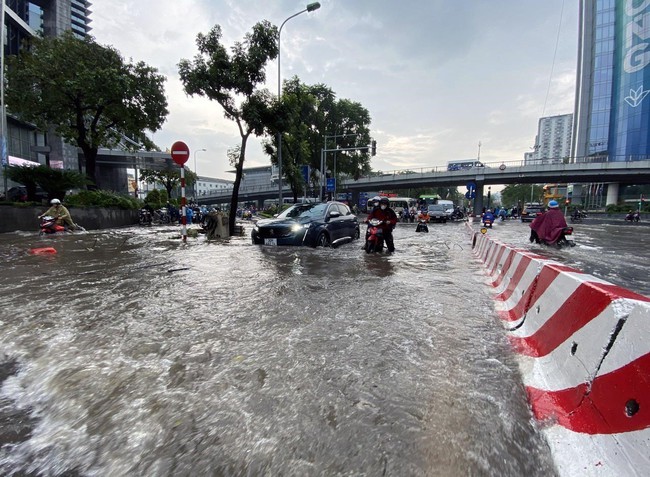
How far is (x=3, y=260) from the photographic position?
21.0ft

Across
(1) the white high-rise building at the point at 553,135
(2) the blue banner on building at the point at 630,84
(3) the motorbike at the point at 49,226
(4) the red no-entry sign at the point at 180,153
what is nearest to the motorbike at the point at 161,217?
(3) the motorbike at the point at 49,226

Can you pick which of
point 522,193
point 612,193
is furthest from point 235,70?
point 522,193

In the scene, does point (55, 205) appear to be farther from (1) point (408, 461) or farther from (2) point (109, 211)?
(1) point (408, 461)

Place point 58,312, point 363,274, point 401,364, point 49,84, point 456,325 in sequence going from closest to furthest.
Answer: point 401,364 < point 456,325 < point 58,312 < point 363,274 < point 49,84

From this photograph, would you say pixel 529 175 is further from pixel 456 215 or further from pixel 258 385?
pixel 258 385

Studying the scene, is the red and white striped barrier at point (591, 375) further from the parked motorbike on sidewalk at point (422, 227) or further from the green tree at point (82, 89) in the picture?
the green tree at point (82, 89)

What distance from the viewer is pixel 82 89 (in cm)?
1583

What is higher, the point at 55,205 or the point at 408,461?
the point at 55,205

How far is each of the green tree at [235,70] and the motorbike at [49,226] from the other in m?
6.21

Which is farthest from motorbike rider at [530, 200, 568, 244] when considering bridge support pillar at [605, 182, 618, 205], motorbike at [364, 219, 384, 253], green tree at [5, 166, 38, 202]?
bridge support pillar at [605, 182, 618, 205]

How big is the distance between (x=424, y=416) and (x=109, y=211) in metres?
18.8

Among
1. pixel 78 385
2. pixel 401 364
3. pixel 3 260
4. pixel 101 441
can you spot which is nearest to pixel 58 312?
pixel 78 385

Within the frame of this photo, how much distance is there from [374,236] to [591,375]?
22.3 ft

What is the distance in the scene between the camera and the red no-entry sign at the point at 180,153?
9719 millimetres
